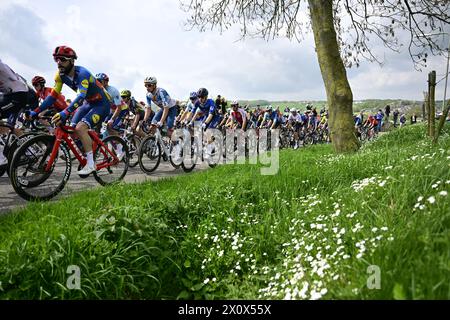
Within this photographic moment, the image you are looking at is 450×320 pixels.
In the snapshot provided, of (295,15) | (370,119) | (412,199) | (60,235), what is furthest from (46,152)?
(370,119)

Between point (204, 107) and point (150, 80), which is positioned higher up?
point (150, 80)

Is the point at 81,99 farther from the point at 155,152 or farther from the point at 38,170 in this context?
the point at 155,152

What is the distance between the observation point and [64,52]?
5.99 m

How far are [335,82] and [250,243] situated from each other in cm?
611

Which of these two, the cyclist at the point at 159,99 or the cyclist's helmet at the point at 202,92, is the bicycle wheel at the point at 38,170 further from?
the cyclist's helmet at the point at 202,92

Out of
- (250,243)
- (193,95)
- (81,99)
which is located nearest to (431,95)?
(193,95)

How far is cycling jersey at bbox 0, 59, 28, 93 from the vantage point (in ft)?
20.0

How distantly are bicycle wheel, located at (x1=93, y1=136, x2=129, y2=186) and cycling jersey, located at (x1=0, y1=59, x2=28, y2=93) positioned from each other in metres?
1.83

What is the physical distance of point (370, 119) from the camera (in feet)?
106

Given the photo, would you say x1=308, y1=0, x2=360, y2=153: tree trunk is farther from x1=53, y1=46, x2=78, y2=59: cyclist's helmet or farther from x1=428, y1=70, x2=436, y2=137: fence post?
x1=53, y1=46, x2=78, y2=59: cyclist's helmet

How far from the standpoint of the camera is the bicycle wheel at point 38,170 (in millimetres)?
5148

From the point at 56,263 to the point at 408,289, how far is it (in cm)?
259

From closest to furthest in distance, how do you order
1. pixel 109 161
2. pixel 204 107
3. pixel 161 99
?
pixel 109 161 → pixel 161 99 → pixel 204 107
